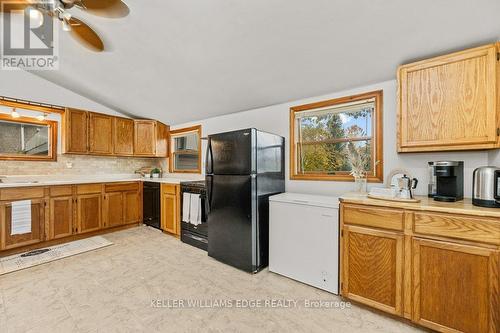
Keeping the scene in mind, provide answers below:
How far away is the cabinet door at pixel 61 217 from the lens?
10.4 feet

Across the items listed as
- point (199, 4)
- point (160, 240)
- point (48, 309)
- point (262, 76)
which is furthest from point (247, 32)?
point (160, 240)

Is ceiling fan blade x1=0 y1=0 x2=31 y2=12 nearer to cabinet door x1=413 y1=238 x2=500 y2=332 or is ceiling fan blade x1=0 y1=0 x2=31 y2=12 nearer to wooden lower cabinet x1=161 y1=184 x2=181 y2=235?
wooden lower cabinet x1=161 y1=184 x2=181 y2=235

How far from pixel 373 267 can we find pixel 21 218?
4302 mm

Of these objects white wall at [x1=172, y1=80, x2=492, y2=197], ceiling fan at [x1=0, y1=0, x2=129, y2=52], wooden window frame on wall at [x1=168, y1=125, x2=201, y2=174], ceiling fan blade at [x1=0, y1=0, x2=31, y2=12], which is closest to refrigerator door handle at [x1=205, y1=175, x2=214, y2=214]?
white wall at [x1=172, y1=80, x2=492, y2=197]

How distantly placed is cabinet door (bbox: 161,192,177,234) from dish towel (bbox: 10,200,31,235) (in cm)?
174

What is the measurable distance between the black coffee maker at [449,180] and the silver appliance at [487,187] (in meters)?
0.14

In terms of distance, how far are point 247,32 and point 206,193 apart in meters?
1.92

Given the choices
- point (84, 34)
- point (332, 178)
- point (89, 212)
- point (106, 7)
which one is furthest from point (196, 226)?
point (106, 7)

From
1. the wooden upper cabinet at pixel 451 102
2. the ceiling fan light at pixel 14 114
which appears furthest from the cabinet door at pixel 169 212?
the wooden upper cabinet at pixel 451 102

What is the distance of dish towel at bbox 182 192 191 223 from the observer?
325 cm

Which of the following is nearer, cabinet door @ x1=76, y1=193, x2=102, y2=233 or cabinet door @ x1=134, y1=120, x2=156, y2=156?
cabinet door @ x1=76, y1=193, x2=102, y2=233

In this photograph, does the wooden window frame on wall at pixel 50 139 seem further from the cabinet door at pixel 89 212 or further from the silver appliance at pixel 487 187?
the silver appliance at pixel 487 187

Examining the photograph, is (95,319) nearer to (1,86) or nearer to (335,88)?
(335,88)

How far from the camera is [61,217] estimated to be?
3.27 m
